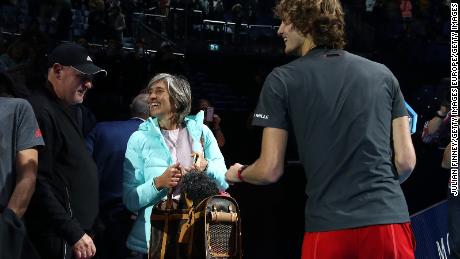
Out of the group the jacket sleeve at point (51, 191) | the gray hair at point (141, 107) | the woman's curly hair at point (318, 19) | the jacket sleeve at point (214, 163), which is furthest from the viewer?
the gray hair at point (141, 107)

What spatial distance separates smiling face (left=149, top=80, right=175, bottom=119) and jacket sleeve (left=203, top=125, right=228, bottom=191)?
25cm

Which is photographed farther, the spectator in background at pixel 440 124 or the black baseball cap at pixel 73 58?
the spectator in background at pixel 440 124

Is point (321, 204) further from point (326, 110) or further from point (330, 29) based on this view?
point (330, 29)

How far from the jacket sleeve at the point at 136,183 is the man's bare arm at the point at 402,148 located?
5.61 feet

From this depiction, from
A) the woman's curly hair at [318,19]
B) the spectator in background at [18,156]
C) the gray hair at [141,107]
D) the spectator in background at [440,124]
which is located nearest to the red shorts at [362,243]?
the woman's curly hair at [318,19]

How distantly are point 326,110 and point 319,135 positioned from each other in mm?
94

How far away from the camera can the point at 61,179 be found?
13.0ft

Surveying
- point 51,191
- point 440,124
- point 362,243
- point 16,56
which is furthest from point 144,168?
point 16,56

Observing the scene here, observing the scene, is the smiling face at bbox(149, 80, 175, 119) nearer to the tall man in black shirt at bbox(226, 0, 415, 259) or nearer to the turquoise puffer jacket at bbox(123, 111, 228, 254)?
the turquoise puffer jacket at bbox(123, 111, 228, 254)

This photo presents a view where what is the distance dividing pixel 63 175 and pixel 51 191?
0.48 ft

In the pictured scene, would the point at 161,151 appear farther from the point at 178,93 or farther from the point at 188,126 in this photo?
the point at 178,93

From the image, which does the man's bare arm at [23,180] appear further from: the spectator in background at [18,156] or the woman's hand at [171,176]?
the woman's hand at [171,176]

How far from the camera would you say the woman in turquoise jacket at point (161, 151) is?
14.6 ft

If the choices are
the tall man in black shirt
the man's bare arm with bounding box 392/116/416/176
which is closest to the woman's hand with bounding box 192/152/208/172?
the tall man in black shirt
